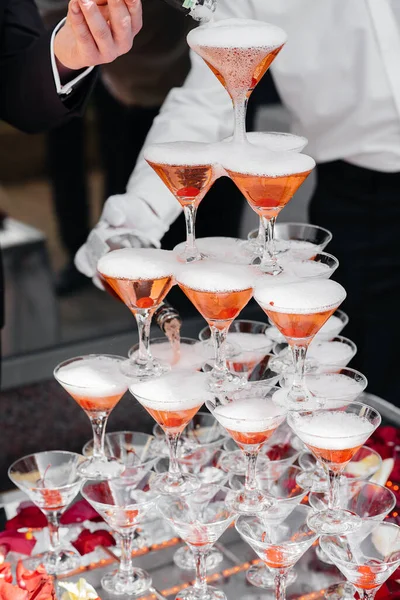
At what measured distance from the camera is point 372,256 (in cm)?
259

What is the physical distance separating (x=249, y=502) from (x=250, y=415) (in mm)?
163

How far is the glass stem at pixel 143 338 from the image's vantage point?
1.68 m

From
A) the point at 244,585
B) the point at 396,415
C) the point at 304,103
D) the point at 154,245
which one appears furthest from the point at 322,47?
the point at 244,585

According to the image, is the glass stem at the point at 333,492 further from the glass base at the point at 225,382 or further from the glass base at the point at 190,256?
the glass base at the point at 190,256

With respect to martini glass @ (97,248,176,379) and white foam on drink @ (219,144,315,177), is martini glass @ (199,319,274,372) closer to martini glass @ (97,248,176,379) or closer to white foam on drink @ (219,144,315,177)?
martini glass @ (97,248,176,379)

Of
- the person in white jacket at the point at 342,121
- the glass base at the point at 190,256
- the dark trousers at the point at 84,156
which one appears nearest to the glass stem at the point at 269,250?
the glass base at the point at 190,256

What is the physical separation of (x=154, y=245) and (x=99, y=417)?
490mm

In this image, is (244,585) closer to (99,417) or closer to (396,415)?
(99,417)

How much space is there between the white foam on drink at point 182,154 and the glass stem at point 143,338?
27 centimetres

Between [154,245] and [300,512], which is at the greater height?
[154,245]

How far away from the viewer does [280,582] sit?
5.14ft

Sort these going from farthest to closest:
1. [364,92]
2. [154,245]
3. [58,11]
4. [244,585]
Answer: [58,11], [364,92], [154,245], [244,585]

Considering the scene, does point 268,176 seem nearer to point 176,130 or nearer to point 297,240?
point 297,240

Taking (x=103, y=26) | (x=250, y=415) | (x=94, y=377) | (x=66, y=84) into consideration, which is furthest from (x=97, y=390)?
(x=66, y=84)
